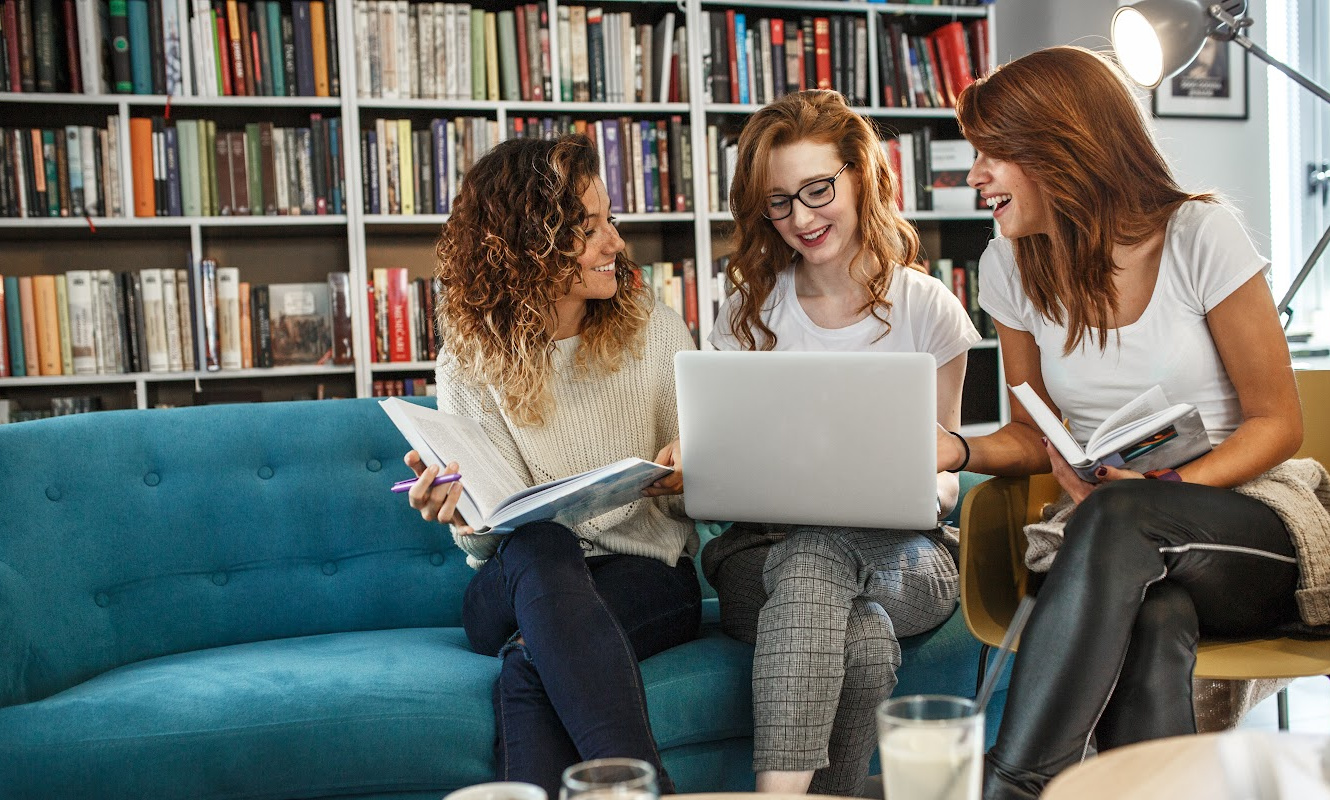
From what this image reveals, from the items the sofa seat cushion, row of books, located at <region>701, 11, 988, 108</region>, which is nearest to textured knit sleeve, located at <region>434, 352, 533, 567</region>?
the sofa seat cushion

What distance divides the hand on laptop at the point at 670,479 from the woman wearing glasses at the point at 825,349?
0.52ft

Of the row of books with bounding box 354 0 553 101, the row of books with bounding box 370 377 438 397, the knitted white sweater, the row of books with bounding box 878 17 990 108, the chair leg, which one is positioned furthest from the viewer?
the row of books with bounding box 878 17 990 108

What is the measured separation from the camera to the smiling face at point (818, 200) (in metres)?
1.81

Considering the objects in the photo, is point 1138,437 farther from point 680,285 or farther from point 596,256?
point 680,285

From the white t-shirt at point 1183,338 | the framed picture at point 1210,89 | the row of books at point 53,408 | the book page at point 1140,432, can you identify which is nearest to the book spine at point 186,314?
the row of books at point 53,408

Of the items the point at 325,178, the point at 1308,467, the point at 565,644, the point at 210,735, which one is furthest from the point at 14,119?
the point at 1308,467

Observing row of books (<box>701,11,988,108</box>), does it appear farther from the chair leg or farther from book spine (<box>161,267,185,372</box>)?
the chair leg

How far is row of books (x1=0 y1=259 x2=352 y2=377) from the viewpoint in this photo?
289cm

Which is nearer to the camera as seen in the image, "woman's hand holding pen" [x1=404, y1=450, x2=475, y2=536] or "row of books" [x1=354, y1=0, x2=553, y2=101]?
"woman's hand holding pen" [x1=404, y1=450, x2=475, y2=536]

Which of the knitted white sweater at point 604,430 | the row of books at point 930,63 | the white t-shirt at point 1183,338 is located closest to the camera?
the white t-shirt at point 1183,338

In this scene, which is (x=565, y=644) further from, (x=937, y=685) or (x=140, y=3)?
(x=140, y=3)

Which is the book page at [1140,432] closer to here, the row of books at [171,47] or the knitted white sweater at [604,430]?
the knitted white sweater at [604,430]

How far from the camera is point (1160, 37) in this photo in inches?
84.0

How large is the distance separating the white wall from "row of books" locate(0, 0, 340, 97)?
2.10m
